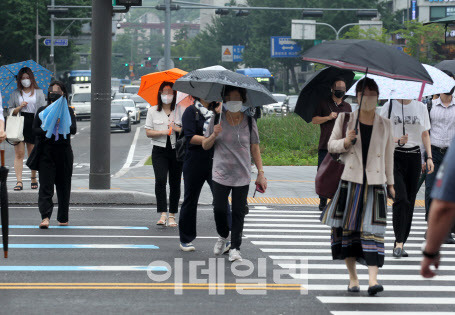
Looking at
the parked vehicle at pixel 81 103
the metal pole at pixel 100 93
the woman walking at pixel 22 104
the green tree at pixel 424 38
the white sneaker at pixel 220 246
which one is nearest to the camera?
the white sneaker at pixel 220 246

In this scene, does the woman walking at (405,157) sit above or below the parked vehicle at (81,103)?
above

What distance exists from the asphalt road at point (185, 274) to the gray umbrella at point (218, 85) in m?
1.54

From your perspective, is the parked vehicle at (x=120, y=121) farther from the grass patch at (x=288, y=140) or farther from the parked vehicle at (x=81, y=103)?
the grass patch at (x=288, y=140)

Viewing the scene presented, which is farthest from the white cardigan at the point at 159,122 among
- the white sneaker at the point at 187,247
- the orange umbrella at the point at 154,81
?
the white sneaker at the point at 187,247

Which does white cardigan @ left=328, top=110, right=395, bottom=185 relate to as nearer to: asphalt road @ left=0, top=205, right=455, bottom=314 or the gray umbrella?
asphalt road @ left=0, top=205, right=455, bottom=314

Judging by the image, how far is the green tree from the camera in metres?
48.7

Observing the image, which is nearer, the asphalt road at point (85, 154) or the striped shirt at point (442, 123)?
the striped shirt at point (442, 123)

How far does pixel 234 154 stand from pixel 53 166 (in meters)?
3.20

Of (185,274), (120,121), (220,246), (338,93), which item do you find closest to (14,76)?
(338,93)

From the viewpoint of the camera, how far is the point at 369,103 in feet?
23.5

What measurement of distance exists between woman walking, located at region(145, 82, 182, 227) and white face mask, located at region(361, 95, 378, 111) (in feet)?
12.9

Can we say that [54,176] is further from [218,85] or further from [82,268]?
[82,268]

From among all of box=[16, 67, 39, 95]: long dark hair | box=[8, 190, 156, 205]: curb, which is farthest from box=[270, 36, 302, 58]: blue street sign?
box=[8, 190, 156, 205]: curb

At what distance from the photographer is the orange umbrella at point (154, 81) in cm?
1120
